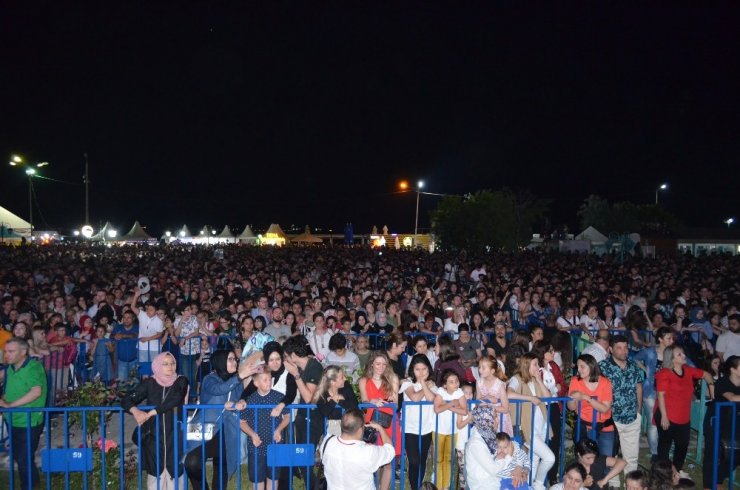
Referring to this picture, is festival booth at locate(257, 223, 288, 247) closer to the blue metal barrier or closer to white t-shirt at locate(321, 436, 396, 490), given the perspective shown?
the blue metal barrier

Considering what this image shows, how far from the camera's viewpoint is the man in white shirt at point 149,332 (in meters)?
9.17

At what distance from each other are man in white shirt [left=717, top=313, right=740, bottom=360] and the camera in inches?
231

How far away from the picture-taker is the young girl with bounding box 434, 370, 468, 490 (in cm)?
527

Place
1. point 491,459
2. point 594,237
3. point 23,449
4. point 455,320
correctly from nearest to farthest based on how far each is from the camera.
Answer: point 491,459 → point 23,449 → point 455,320 → point 594,237

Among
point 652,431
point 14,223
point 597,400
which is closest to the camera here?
point 597,400

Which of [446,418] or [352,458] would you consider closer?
[352,458]

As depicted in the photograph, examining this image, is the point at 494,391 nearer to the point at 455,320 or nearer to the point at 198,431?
the point at 198,431

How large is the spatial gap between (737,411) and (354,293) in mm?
8533

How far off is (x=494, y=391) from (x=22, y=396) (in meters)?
4.43

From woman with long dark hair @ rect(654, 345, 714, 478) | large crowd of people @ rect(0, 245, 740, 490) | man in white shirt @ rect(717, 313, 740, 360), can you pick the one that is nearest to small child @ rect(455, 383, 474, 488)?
large crowd of people @ rect(0, 245, 740, 490)

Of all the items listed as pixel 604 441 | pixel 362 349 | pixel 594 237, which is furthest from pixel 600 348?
pixel 594 237

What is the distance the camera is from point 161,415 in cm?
488

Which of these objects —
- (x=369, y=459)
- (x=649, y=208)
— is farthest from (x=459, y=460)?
(x=649, y=208)

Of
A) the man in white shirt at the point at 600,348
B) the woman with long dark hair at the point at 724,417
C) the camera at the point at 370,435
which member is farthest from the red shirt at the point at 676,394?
the camera at the point at 370,435
